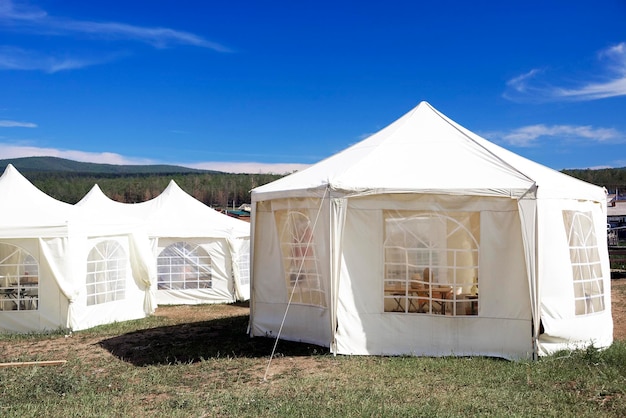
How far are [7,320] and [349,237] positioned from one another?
6.72 meters

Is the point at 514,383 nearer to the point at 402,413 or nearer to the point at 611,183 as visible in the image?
the point at 402,413

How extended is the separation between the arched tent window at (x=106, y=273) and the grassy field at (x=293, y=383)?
8.16 feet

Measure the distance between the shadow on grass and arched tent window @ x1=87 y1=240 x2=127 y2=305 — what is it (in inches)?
59.0

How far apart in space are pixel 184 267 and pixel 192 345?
6802 mm

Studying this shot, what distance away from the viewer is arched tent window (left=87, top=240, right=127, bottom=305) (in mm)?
12312

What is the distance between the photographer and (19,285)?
37.9 ft

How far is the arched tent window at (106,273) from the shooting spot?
40.4 feet

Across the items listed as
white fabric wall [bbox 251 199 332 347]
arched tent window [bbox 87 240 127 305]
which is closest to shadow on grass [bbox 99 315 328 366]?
white fabric wall [bbox 251 199 332 347]

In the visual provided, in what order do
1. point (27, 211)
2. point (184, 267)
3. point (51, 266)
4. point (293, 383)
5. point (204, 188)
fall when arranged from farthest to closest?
point (204, 188) → point (184, 267) → point (27, 211) → point (51, 266) → point (293, 383)

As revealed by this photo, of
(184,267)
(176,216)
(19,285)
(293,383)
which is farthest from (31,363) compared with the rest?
(176,216)

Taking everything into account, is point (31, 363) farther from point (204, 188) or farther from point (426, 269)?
point (204, 188)

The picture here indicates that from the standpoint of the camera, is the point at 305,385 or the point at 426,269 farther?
the point at 426,269

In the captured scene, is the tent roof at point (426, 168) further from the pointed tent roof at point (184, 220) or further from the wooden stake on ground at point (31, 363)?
the pointed tent roof at point (184, 220)

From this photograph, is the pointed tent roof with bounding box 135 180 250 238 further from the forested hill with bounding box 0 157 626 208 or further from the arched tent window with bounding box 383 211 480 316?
the forested hill with bounding box 0 157 626 208
